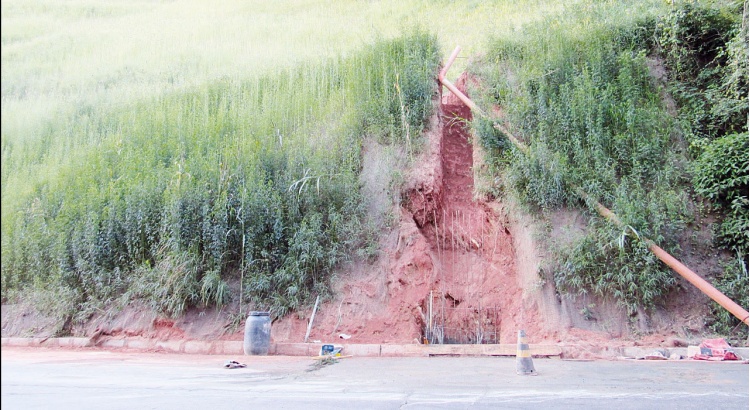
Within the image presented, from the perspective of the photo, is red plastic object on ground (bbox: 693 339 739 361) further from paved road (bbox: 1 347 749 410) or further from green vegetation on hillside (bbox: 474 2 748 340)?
green vegetation on hillside (bbox: 474 2 748 340)

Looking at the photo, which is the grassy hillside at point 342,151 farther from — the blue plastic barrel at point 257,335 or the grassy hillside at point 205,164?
the blue plastic barrel at point 257,335

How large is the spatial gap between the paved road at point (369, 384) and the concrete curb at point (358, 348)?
441mm

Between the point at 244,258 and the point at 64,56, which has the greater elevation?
the point at 64,56

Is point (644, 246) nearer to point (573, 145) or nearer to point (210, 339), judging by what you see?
point (573, 145)

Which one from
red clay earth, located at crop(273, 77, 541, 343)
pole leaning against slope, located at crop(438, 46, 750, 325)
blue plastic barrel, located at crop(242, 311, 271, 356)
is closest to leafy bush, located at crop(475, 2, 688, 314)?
pole leaning against slope, located at crop(438, 46, 750, 325)

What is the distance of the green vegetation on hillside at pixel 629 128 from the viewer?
31.3 ft

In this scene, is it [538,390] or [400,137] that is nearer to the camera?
[538,390]

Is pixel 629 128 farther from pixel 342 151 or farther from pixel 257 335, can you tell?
pixel 257 335

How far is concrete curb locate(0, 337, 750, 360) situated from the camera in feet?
27.1

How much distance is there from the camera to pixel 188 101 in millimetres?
14430

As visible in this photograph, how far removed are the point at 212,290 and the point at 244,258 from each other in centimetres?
86

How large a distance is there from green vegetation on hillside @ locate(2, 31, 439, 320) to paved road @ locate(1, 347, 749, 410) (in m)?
2.20

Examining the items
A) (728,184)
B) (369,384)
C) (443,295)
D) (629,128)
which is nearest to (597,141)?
(629,128)

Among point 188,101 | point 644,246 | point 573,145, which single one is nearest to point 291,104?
point 188,101
